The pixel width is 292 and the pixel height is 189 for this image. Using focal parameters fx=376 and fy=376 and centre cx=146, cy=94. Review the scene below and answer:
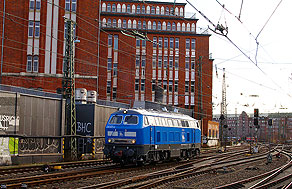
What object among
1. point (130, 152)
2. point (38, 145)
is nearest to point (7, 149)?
point (38, 145)

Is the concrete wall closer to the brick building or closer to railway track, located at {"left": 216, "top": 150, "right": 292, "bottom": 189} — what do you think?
railway track, located at {"left": 216, "top": 150, "right": 292, "bottom": 189}

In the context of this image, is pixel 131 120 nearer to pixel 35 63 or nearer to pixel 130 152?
pixel 130 152

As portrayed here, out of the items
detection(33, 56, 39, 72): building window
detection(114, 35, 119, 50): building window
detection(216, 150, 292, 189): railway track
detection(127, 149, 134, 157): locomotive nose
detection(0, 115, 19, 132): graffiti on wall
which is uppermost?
detection(114, 35, 119, 50): building window

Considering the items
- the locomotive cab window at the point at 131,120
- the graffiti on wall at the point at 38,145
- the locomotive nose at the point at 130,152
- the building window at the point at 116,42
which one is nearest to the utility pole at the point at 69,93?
the graffiti on wall at the point at 38,145

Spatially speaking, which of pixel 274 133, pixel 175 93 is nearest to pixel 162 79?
pixel 175 93

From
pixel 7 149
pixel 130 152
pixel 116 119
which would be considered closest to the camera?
pixel 130 152

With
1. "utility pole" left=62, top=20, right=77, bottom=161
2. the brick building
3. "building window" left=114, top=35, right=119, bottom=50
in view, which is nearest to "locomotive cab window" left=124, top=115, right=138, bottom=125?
"utility pole" left=62, top=20, right=77, bottom=161

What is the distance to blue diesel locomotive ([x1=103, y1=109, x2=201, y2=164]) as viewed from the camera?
75.7 feet

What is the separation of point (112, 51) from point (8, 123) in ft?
142

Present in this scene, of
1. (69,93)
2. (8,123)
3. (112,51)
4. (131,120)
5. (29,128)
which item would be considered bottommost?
(29,128)

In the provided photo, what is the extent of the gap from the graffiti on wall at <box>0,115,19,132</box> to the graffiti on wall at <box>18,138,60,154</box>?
3.36 feet

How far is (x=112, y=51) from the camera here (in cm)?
6738

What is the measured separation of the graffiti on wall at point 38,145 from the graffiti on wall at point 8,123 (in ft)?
3.36

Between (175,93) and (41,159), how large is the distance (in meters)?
45.9
